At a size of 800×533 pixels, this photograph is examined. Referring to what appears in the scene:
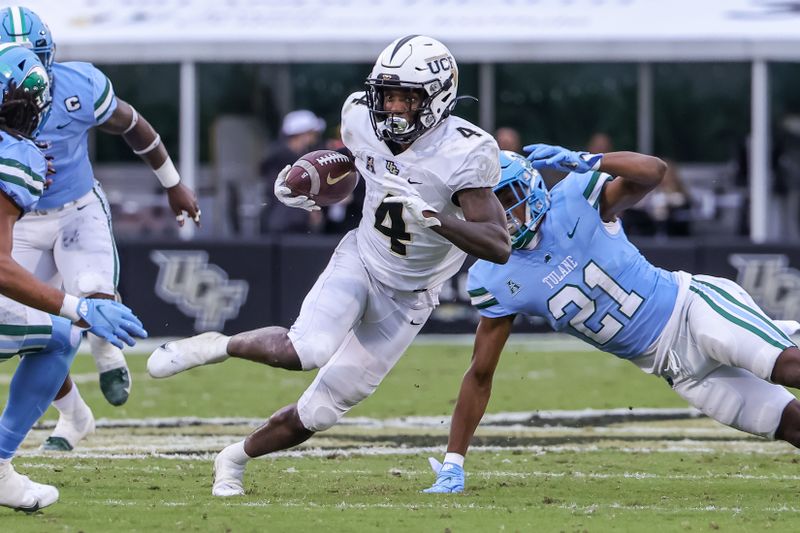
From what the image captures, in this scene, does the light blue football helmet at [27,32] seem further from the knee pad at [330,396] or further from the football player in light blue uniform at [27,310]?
the knee pad at [330,396]

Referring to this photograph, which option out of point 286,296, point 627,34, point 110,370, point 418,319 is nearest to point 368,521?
point 418,319

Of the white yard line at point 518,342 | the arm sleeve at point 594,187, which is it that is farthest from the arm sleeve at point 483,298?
the white yard line at point 518,342

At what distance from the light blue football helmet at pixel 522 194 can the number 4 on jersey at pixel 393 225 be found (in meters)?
0.48

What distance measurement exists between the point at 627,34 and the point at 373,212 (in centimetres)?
899

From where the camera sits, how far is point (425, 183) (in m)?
5.57

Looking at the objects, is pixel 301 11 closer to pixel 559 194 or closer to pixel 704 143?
pixel 704 143

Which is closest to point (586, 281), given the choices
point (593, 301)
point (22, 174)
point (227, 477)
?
point (593, 301)

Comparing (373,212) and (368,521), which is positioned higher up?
(373,212)

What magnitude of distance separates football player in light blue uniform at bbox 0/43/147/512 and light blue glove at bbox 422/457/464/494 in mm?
1485

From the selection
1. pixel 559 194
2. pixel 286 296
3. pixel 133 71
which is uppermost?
pixel 559 194

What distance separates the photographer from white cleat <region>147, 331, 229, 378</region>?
17.8ft

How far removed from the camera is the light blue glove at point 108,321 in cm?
481

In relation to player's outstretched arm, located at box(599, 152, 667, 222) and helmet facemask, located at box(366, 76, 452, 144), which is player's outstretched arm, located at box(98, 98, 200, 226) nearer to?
helmet facemask, located at box(366, 76, 452, 144)

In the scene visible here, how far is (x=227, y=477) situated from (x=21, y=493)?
2.82 feet
